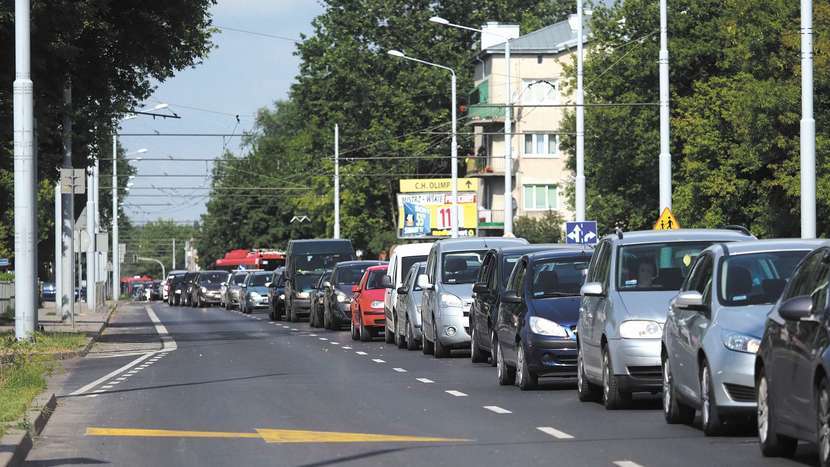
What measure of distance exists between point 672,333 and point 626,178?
54386mm

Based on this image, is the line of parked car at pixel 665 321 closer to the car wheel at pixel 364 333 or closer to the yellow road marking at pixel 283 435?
the yellow road marking at pixel 283 435

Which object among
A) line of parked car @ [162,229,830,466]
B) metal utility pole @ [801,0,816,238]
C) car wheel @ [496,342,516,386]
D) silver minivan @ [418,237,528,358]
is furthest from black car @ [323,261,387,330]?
car wheel @ [496,342,516,386]

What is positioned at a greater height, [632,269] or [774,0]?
[774,0]

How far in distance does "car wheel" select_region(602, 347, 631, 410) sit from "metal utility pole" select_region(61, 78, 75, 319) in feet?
76.8

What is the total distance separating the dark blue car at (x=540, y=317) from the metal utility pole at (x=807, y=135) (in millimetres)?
7644

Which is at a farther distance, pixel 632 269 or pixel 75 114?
pixel 75 114

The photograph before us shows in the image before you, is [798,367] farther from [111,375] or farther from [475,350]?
[111,375]

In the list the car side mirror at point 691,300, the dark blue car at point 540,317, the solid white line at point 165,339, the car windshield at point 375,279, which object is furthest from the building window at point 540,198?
the car side mirror at point 691,300

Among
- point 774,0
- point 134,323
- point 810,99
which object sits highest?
point 774,0

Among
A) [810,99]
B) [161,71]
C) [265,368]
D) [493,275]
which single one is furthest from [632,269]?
[161,71]

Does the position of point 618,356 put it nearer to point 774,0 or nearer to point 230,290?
point 774,0

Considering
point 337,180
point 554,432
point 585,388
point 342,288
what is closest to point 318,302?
point 342,288

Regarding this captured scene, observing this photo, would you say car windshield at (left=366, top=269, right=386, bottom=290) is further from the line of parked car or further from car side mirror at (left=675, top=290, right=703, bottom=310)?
car side mirror at (left=675, top=290, right=703, bottom=310)

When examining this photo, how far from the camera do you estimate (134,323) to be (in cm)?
5366
